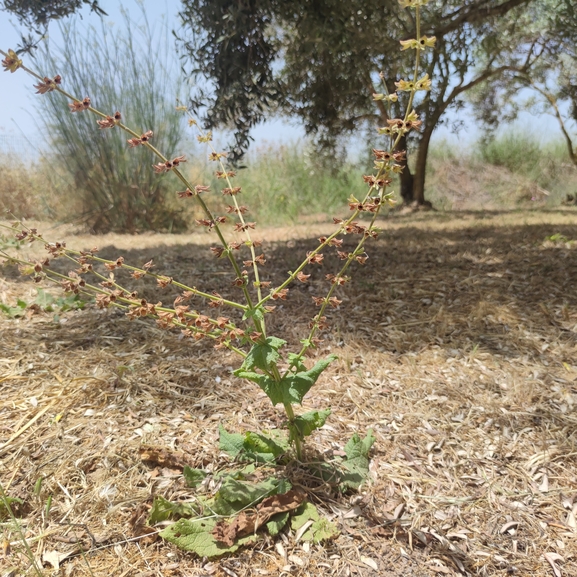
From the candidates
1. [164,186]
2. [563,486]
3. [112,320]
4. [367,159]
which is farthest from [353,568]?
[367,159]

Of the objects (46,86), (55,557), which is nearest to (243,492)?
(55,557)

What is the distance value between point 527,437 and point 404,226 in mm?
4019

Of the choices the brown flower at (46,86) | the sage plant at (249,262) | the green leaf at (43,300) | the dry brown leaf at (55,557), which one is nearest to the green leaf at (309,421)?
the sage plant at (249,262)

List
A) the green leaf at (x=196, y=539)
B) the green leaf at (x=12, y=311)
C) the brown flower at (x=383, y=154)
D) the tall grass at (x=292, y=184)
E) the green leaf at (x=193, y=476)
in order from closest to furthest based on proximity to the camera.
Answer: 1. the brown flower at (x=383, y=154)
2. the green leaf at (x=196, y=539)
3. the green leaf at (x=193, y=476)
4. the green leaf at (x=12, y=311)
5. the tall grass at (x=292, y=184)

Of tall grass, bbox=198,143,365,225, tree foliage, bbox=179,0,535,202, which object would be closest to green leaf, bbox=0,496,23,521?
tree foliage, bbox=179,0,535,202

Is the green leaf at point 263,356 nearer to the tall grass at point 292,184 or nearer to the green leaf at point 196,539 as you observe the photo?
the green leaf at point 196,539

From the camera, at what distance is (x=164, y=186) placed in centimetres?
715

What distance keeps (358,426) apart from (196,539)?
2.33ft

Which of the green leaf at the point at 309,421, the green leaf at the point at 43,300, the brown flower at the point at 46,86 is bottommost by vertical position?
the green leaf at the point at 309,421

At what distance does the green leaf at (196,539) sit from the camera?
115cm

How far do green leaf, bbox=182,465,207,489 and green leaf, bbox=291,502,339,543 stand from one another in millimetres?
310

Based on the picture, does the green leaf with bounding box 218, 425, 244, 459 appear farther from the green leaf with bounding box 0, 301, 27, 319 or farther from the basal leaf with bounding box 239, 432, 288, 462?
the green leaf with bounding box 0, 301, 27, 319

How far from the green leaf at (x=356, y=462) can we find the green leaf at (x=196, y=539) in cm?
32

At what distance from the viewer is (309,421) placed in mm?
1315
